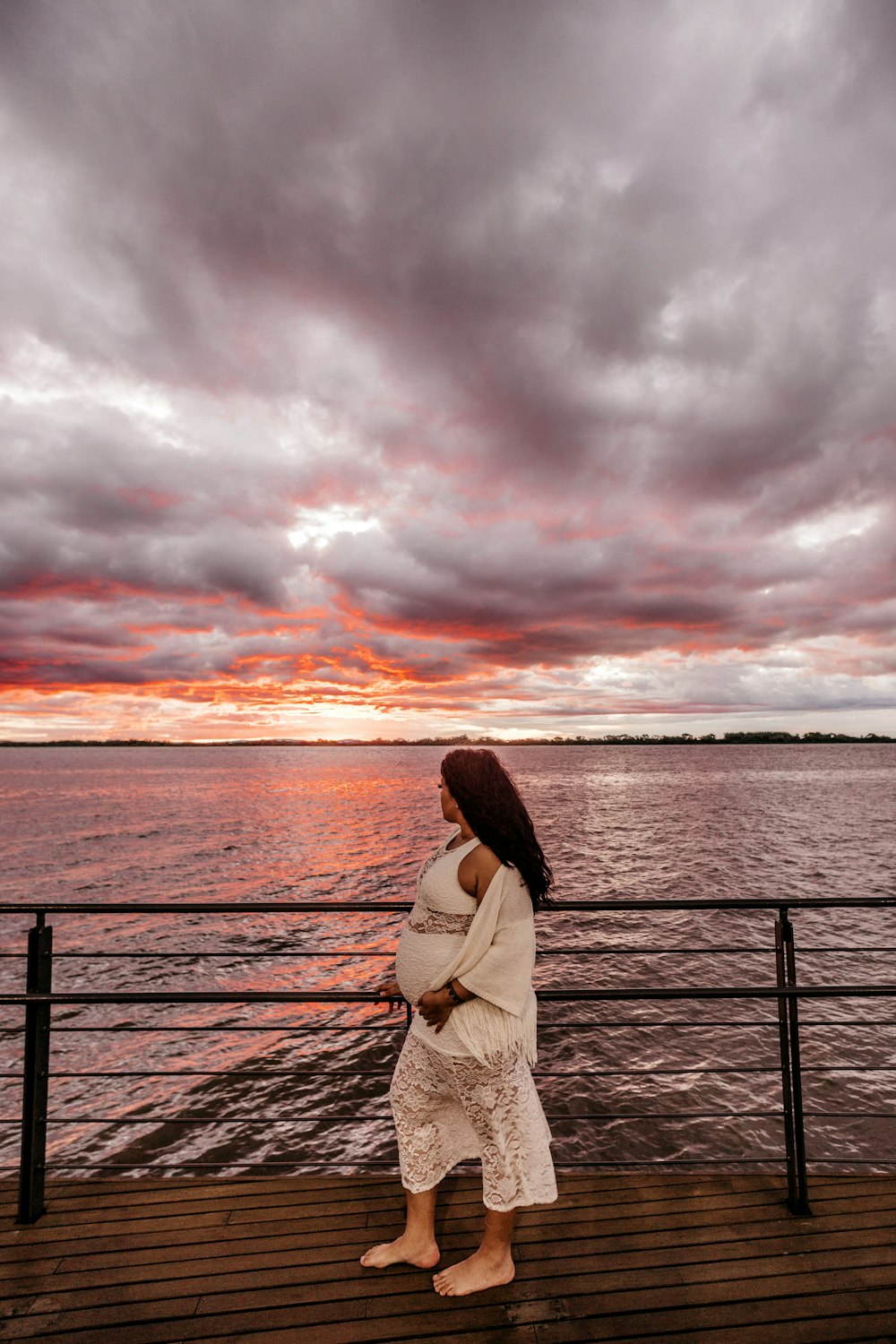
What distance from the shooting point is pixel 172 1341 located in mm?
2434

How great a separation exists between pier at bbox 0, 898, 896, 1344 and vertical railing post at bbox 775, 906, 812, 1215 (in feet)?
0.04

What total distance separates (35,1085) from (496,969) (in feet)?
7.75

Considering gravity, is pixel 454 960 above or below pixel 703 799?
above

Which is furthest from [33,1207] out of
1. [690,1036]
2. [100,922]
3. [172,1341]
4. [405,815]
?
[405,815]

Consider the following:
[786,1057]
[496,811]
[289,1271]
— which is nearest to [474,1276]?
[289,1271]

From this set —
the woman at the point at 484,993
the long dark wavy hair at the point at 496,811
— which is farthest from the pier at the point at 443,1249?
the long dark wavy hair at the point at 496,811

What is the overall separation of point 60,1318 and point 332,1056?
7354 millimetres

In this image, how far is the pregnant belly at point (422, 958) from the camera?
2.56m

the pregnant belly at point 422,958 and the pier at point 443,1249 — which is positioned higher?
the pregnant belly at point 422,958

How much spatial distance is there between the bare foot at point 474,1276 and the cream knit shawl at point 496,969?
887mm

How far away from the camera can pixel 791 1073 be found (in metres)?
3.26

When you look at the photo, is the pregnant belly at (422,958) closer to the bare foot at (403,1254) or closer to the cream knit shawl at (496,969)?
the cream knit shawl at (496,969)

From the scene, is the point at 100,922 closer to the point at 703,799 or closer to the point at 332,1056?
the point at 332,1056

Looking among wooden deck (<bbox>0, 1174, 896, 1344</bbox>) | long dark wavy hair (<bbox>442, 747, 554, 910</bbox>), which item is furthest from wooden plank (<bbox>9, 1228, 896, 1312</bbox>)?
long dark wavy hair (<bbox>442, 747, 554, 910</bbox>)
